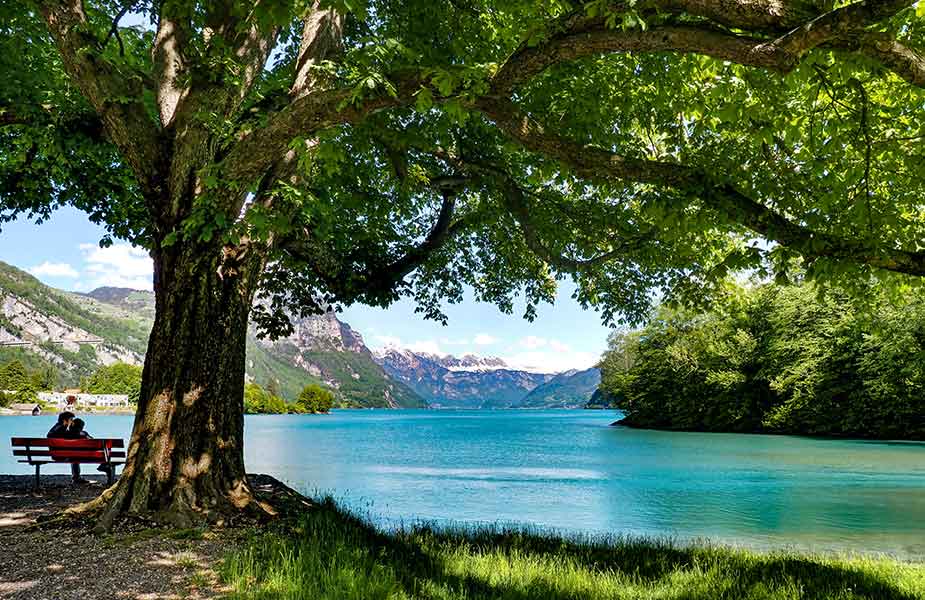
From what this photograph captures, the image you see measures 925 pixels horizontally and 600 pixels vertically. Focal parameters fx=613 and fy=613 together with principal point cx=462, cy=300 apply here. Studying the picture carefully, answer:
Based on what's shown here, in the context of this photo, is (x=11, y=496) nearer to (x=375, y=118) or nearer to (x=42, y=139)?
(x=42, y=139)

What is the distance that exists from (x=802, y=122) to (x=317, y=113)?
18.6ft

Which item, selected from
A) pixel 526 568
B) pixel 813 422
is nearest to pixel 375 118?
pixel 526 568

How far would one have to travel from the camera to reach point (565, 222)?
13164mm

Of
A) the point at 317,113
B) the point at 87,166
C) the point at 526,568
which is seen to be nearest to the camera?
the point at 317,113

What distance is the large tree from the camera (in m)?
5.30

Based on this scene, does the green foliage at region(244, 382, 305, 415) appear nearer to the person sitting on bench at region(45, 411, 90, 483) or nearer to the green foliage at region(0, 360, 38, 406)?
the green foliage at region(0, 360, 38, 406)

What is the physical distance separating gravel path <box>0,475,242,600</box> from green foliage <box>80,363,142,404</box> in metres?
160

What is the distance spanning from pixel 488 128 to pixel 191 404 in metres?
7.10

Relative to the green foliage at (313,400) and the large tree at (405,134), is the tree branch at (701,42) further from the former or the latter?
the green foliage at (313,400)

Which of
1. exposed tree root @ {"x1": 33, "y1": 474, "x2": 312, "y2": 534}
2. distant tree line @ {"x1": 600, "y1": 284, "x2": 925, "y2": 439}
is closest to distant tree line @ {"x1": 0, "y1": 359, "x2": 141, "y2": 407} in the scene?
distant tree line @ {"x1": 600, "y1": 284, "x2": 925, "y2": 439}

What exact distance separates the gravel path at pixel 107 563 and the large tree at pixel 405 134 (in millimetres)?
609

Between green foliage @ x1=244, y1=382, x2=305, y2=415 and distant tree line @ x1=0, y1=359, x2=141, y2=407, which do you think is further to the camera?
green foliage @ x1=244, y1=382, x2=305, y2=415

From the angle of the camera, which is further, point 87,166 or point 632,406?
point 632,406

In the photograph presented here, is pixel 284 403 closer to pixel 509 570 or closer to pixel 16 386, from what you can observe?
pixel 16 386
